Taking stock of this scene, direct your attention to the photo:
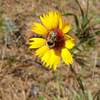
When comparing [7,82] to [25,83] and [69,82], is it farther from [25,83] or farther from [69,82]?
[69,82]

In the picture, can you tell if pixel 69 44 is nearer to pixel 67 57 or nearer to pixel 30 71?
pixel 67 57

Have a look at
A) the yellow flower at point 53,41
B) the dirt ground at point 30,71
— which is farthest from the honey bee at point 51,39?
the dirt ground at point 30,71

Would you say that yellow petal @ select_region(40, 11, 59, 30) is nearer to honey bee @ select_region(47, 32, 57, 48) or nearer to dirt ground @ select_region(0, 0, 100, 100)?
honey bee @ select_region(47, 32, 57, 48)

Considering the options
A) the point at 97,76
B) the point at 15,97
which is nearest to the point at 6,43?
the point at 15,97

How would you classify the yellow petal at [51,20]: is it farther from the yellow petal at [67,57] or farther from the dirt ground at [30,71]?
the dirt ground at [30,71]

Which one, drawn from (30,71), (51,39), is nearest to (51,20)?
(51,39)

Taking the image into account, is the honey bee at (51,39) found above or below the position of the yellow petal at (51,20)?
below
